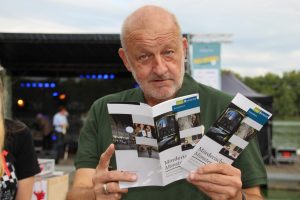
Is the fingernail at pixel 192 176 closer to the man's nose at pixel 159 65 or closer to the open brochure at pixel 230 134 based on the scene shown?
the open brochure at pixel 230 134

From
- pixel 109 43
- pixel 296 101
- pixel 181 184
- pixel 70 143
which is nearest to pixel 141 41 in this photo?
pixel 181 184

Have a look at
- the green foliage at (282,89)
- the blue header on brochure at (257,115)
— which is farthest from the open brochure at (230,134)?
the green foliage at (282,89)

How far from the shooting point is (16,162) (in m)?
2.35

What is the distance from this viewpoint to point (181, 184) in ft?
5.97

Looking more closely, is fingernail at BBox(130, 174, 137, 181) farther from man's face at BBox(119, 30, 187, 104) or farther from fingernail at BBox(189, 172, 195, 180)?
man's face at BBox(119, 30, 187, 104)

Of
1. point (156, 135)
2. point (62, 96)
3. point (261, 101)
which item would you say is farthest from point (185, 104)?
point (62, 96)

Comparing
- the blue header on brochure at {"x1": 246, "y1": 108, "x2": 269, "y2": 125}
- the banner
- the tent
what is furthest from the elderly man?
the tent

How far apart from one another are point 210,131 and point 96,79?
16.2 metres

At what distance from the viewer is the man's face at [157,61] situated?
5.99 feet

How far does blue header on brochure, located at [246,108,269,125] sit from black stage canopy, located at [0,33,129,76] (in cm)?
991

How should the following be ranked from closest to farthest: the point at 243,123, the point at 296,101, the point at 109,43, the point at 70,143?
the point at 243,123 < the point at 109,43 < the point at 70,143 < the point at 296,101

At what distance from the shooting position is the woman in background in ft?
7.38

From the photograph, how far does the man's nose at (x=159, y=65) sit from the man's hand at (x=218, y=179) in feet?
1.50

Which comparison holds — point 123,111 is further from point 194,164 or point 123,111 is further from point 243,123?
point 243,123
